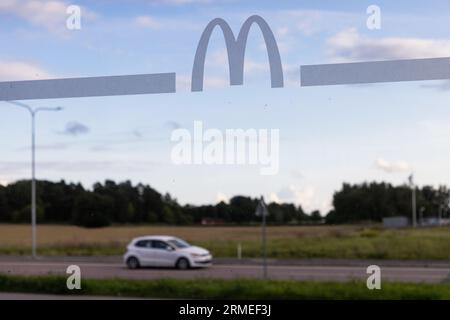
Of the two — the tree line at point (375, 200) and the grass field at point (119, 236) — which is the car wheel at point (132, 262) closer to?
the grass field at point (119, 236)

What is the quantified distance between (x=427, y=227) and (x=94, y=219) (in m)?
2.43

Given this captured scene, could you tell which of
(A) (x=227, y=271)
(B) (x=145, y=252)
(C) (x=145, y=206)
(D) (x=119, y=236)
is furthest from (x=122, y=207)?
(A) (x=227, y=271)

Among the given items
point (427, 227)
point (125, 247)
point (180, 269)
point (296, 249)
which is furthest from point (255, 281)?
point (125, 247)

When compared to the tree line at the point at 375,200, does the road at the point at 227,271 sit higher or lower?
lower

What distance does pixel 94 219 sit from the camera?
309 centimetres

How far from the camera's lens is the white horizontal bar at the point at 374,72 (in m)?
→ 2.74

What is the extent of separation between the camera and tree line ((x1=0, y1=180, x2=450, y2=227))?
3084 mm

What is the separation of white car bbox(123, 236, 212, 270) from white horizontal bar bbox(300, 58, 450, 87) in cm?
123

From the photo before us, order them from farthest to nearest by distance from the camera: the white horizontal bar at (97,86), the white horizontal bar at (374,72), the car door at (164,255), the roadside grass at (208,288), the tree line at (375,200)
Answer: the roadside grass at (208,288) → the car door at (164,255) → the tree line at (375,200) → the white horizontal bar at (97,86) → the white horizontal bar at (374,72)

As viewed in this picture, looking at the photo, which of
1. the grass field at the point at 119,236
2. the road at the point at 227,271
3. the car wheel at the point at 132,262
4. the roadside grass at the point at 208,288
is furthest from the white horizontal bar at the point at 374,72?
the roadside grass at the point at 208,288

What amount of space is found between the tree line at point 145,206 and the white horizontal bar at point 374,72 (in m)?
0.58

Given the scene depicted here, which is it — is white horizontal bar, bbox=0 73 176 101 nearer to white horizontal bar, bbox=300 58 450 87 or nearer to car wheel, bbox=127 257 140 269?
white horizontal bar, bbox=300 58 450 87
